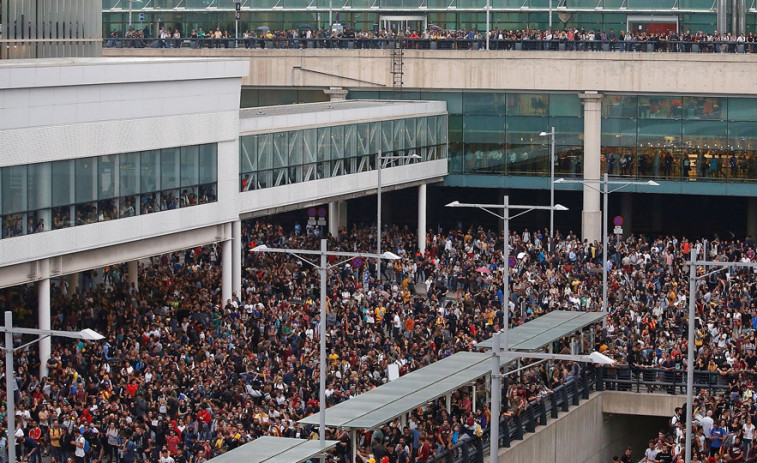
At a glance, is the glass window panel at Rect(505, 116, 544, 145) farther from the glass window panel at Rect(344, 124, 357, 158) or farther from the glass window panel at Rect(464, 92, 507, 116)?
the glass window panel at Rect(344, 124, 357, 158)

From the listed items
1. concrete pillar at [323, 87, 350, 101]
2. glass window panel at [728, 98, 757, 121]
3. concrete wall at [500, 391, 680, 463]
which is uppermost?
concrete pillar at [323, 87, 350, 101]

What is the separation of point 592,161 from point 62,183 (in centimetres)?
3578

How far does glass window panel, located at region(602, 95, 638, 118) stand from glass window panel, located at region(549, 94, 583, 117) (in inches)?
50.6

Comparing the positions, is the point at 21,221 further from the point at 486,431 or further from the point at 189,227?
the point at 486,431

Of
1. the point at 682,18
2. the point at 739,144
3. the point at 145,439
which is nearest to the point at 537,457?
the point at 145,439

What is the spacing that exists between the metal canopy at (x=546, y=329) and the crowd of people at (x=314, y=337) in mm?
703

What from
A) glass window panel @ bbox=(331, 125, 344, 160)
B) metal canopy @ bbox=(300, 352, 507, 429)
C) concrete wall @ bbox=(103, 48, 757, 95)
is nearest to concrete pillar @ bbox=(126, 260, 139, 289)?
glass window panel @ bbox=(331, 125, 344, 160)

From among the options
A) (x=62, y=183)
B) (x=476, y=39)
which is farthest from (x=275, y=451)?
(x=476, y=39)

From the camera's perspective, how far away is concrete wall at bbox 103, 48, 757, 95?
252 ft

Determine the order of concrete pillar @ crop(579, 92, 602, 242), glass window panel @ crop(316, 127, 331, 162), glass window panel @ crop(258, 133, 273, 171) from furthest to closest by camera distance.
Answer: concrete pillar @ crop(579, 92, 602, 242)
glass window panel @ crop(316, 127, 331, 162)
glass window panel @ crop(258, 133, 273, 171)

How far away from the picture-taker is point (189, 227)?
56.3 metres

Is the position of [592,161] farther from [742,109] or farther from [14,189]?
[14,189]

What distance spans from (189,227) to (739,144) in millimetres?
31498

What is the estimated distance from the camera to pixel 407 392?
135 ft
